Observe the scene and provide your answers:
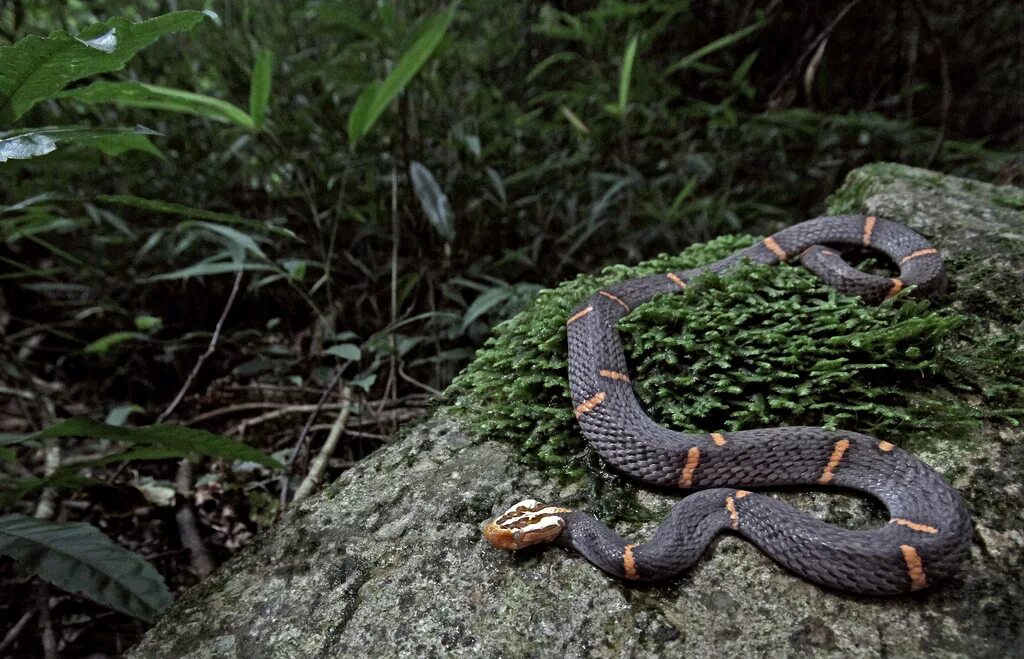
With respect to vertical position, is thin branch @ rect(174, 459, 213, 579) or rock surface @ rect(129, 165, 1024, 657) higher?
rock surface @ rect(129, 165, 1024, 657)

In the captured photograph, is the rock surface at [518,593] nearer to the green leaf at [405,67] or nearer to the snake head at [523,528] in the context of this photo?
the snake head at [523,528]

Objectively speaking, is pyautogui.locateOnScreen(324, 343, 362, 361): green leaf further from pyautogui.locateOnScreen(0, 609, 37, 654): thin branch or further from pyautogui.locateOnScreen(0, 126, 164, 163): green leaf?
pyautogui.locateOnScreen(0, 609, 37, 654): thin branch

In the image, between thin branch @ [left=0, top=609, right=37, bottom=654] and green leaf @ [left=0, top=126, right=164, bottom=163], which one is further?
thin branch @ [left=0, top=609, right=37, bottom=654]

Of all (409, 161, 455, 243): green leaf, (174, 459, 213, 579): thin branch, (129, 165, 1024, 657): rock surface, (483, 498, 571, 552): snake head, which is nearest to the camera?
(129, 165, 1024, 657): rock surface

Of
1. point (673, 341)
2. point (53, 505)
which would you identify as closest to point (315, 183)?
point (53, 505)

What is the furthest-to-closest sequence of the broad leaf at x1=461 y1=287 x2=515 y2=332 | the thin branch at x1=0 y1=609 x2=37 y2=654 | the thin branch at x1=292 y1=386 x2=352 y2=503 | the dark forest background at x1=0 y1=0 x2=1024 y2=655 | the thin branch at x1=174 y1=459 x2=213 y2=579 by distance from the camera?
the broad leaf at x1=461 y1=287 x2=515 y2=332 → the dark forest background at x1=0 y1=0 x2=1024 y2=655 → the thin branch at x1=292 y1=386 x2=352 y2=503 → the thin branch at x1=174 y1=459 x2=213 y2=579 → the thin branch at x1=0 y1=609 x2=37 y2=654

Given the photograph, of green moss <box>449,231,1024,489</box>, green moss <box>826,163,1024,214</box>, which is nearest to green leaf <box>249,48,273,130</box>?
green moss <box>449,231,1024,489</box>

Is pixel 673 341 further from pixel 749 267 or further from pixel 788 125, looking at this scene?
pixel 788 125
